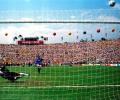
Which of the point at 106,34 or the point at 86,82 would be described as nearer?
the point at 106,34

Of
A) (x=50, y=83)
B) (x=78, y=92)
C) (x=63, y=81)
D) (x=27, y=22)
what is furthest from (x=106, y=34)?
(x=63, y=81)

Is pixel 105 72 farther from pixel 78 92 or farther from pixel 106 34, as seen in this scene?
pixel 106 34

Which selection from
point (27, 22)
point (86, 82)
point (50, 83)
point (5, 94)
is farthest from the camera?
point (86, 82)

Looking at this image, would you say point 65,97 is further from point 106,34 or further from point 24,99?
point 106,34

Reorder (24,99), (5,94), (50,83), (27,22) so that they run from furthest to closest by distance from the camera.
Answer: (50,83)
(5,94)
(24,99)
(27,22)

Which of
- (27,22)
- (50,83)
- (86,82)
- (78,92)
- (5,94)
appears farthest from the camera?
(86,82)

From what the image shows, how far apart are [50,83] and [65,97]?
191 cm

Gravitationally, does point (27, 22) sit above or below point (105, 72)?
above

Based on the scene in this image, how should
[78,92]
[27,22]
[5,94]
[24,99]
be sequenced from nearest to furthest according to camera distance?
[27,22], [24,99], [5,94], [78,92]

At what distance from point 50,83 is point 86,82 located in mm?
1523

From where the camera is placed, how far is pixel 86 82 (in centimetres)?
1276

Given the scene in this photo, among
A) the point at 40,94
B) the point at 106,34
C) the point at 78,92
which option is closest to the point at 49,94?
the point at 40,94

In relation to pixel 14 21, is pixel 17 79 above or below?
below

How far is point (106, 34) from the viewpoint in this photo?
7660 millimetres
